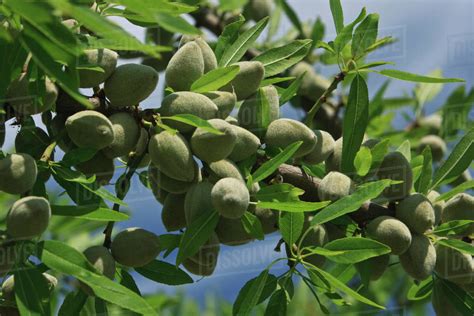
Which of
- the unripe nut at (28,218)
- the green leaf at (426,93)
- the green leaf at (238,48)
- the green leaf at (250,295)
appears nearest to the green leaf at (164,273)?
the green leaf at (250,295)

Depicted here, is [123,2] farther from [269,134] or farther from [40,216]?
[269,134]

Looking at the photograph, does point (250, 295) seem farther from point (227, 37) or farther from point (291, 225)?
point (227, 37)

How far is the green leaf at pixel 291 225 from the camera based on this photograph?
4.74ft

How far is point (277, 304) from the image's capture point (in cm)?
153

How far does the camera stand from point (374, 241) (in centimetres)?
143

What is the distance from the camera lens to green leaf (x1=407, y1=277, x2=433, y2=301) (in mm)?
1746

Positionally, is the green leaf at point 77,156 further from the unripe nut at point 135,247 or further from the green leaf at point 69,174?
the unripe nut at point 135,247

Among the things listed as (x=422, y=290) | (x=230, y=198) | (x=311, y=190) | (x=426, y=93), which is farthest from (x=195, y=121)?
(x=426, y=93)

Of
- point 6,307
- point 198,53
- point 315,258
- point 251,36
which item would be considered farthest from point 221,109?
point 6,307

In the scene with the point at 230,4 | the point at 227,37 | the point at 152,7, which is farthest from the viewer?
the point at 227,37

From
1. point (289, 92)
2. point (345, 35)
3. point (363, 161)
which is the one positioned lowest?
point (363, 161)

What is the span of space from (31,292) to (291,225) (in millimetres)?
473

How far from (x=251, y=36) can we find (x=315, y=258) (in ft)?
1.52

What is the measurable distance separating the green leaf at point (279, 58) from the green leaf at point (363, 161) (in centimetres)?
24
